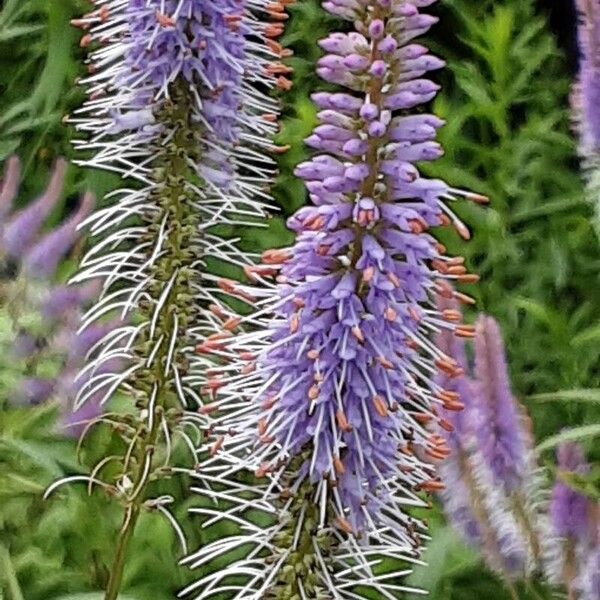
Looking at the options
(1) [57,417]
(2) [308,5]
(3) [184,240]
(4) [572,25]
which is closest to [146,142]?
(3) [184,240]

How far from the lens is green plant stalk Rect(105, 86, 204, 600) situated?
168cm

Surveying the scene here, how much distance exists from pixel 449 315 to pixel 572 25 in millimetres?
2696

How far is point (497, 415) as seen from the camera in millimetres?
1675

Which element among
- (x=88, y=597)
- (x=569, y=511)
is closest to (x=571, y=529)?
(x=569, y=511)

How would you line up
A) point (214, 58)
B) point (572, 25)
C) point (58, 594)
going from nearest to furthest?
point (214, 58) < point (58, 594) < point (572, 25)

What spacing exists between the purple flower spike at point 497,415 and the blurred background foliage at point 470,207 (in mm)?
480

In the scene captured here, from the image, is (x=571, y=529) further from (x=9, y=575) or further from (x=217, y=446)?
(x=9, y=575)

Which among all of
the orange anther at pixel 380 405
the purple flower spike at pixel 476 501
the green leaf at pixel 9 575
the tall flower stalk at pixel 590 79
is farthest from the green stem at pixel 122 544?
the tall flower stalk at pixel 590 79

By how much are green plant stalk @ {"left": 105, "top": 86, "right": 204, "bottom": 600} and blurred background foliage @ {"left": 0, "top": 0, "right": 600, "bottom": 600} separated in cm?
49

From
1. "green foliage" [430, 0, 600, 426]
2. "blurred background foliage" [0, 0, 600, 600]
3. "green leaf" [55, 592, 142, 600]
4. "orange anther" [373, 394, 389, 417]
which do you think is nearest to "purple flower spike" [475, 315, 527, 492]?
"orange anther" [373, 394, 389, 417]

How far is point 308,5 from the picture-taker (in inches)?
138

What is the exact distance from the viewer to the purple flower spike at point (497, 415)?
1.60m

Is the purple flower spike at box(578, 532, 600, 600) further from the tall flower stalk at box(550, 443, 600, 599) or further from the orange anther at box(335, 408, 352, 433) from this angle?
the orange anther at box(335, 408, 352, 433)

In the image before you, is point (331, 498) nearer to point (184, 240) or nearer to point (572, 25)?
point (184, 240)
